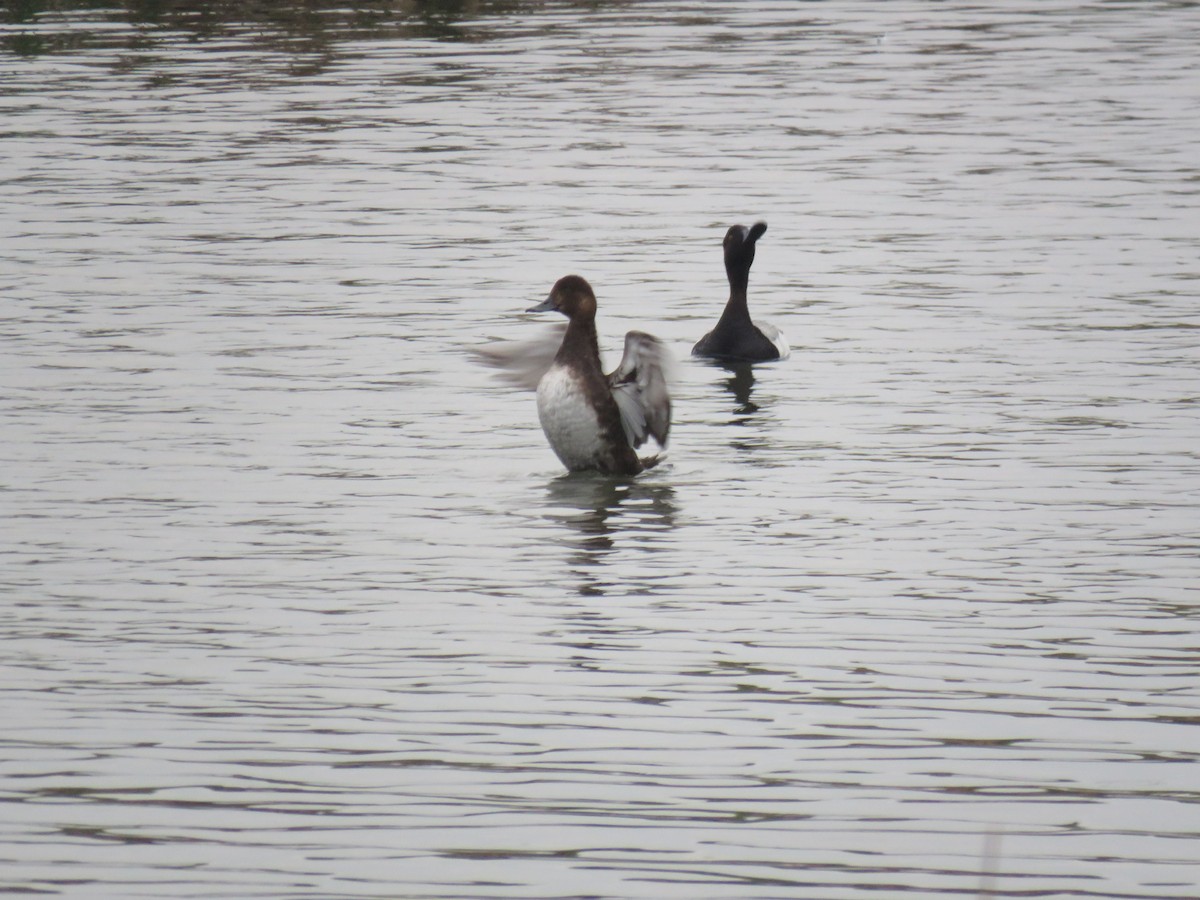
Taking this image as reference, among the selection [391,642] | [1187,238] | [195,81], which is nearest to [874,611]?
[391,642]

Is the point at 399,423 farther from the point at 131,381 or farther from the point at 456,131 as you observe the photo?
the point at 456,131

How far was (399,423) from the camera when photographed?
531 inches

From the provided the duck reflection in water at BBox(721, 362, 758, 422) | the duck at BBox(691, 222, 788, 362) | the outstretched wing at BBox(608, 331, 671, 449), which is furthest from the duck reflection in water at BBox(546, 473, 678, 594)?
the duck at BBox(691, 222, 788, 362)

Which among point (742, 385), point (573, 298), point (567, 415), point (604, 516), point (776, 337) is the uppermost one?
point (573, 298)

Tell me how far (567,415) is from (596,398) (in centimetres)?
18

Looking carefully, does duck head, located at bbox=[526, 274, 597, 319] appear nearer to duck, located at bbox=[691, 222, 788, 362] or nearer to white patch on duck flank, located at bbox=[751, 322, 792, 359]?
duck, located at bbox=[691, 222, 788, 362]

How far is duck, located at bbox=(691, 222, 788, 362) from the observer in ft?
51.1

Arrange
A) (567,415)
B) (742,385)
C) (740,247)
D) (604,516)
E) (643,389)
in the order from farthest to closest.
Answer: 1. (740,247)
2. (742,385)
3. (643,389)
4. (567,415)
5. (604,516)

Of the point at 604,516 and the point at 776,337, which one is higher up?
the point at 604,516

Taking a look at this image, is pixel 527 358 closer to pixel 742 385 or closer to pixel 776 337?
pixel 742 385

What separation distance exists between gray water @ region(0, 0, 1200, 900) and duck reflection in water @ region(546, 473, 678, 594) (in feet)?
0.16

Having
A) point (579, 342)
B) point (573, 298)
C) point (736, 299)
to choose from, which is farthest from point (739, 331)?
point (579, 342)

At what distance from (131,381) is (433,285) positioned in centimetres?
437

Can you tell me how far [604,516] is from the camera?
11203mm
